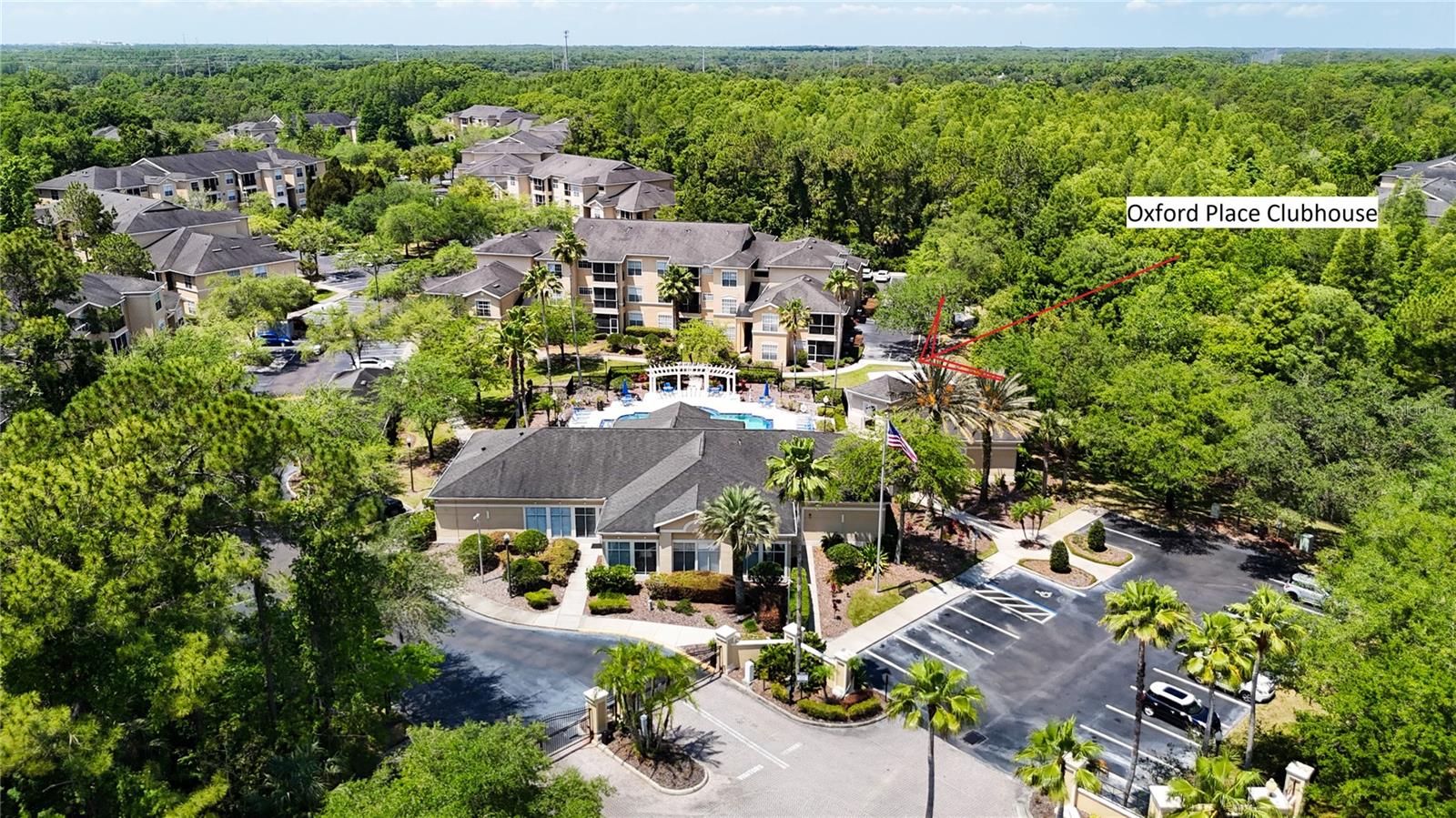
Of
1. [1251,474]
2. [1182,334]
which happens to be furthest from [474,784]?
[1182,334]

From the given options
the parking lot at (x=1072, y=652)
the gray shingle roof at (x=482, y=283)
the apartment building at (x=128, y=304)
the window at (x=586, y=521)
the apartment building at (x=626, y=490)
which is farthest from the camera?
the gray shingle roof at (x=482, y=283)

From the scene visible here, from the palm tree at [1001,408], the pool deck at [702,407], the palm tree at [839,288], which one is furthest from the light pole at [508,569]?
the palm tree at [839,288]

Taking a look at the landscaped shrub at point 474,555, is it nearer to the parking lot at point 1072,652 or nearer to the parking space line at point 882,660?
the parking space line at point 882,660

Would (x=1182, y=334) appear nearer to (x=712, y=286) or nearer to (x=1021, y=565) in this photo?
(x=1021, y=565)

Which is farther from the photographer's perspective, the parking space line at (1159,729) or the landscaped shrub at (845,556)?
the landscaped shrub at (845,556)

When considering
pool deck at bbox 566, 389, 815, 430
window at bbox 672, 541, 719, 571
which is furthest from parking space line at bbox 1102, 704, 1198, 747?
pool deck at bbox 566, 389, 815, 430

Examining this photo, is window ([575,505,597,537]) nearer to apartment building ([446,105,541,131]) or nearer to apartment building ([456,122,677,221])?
apartment building ([456,122,677,221])
